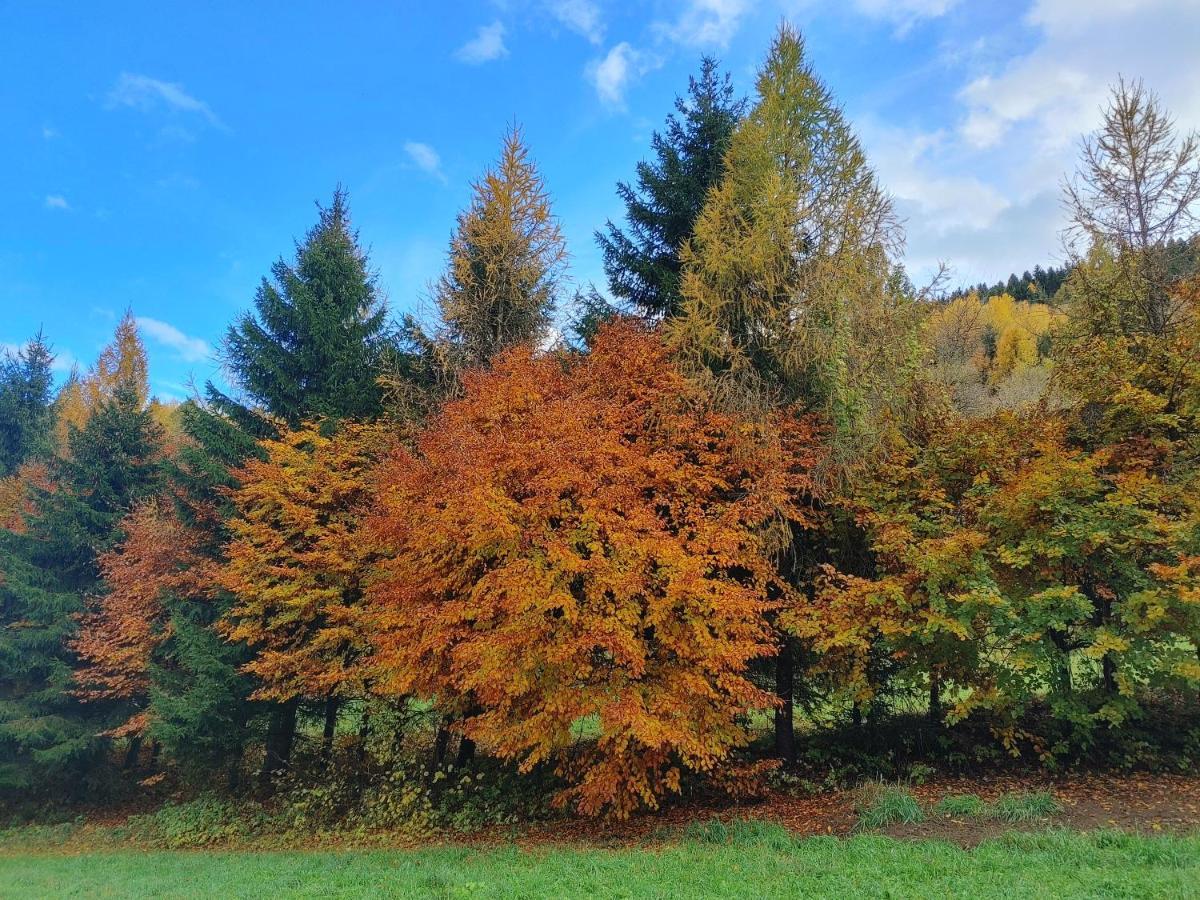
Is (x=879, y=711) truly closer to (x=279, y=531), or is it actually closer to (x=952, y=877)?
(x=952, y=877)

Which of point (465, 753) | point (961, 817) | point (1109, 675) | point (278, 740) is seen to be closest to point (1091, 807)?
point (961, 817)

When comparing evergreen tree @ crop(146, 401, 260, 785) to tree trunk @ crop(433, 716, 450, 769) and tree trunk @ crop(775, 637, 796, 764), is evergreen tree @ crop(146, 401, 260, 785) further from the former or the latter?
tree trunk @ crop(775, 637, 796, 764)

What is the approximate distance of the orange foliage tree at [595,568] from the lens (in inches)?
334

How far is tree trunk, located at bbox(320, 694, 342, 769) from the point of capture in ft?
50.2

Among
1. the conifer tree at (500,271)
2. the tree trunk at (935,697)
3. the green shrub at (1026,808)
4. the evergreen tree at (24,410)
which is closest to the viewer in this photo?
the green shrub at (1026,808)

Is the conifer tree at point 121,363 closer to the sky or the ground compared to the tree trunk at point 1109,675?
closer to the sky

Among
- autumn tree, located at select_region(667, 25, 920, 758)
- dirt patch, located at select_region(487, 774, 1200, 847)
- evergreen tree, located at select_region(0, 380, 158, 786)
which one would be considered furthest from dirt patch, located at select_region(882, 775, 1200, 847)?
evergreen tree, located at select_region(0, 380, 158, 786)

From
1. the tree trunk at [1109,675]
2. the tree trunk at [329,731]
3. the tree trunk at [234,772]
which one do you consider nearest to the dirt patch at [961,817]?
the tree trunk at [1109,675]

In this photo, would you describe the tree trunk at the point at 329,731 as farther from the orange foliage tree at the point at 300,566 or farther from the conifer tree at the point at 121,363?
the conifer tree at the point at 121,363

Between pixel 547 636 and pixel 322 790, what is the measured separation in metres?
8.89

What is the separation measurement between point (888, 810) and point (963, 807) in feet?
3.02

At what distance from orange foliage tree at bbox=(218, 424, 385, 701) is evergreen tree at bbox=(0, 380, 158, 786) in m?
7.45

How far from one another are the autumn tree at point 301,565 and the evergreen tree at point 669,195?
7.47 metres

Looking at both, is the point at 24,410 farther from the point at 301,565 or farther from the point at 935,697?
the point at 935,697
